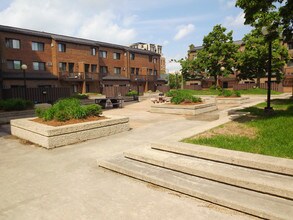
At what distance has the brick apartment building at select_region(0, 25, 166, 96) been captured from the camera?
112 ft

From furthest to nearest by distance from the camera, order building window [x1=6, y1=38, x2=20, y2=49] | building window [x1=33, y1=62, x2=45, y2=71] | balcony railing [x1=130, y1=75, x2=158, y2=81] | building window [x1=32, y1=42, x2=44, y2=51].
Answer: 1. balcony railing [x1=130, y1=75, x2=158, y2=81]
2. building window [x1=33, y1=62, x2=45, y2=71]
3. building window [x1=32, y1=42, x2=44, y2=51]
4. building window [x1=6, y1=38, x2=20, y2=49]

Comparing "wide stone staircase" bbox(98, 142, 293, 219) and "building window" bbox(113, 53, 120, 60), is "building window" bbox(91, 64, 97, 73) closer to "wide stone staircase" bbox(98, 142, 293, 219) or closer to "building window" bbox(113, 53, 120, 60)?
"building window" bbox(113, 53, 120, 60)

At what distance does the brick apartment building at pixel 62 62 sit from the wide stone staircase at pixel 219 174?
103 ft

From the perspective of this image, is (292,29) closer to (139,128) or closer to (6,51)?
(139,128)

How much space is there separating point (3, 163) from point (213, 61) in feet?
138

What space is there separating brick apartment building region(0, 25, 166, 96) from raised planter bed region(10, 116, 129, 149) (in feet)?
84.2

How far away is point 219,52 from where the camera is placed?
44.0 meters

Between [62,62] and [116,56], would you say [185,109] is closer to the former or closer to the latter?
[62,62]

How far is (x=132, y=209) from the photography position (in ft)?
14.4

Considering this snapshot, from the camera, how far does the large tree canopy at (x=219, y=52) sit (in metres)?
43.3

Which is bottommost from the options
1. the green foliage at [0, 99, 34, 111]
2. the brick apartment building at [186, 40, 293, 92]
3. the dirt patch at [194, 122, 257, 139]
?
the dirt patch at [194, 122, 257, 139]

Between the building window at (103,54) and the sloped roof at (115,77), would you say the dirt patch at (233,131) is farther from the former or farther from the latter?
the building window at (103,54)

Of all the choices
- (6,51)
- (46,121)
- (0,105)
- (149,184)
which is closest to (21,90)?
(0,105)

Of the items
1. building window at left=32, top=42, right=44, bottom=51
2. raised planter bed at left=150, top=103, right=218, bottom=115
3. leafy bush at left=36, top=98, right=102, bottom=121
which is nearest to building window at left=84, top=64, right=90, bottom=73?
building window at left=32, top=42, right=44, bottom=51
